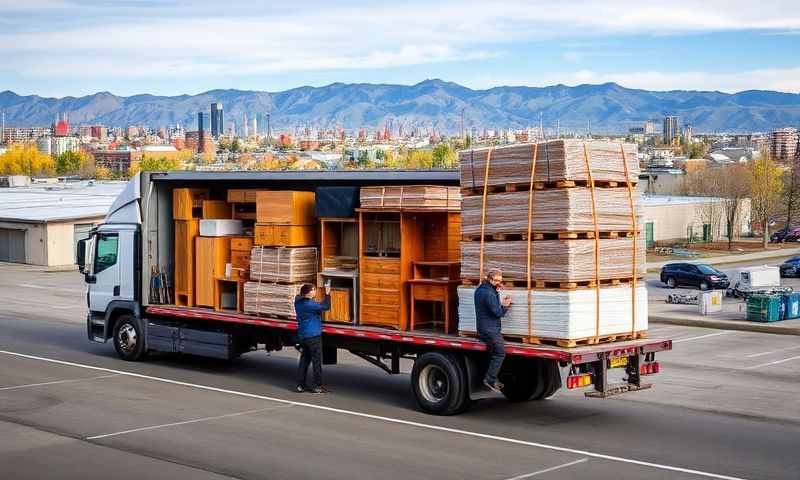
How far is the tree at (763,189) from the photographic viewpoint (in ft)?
251

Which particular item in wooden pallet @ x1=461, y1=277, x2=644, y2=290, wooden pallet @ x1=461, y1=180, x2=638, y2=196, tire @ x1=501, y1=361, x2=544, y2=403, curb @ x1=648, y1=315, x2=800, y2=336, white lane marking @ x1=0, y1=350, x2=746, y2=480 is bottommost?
curb @ x1=648, y1=315, x2=800, y2=336

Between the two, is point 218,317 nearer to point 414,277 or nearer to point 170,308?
point 170,308

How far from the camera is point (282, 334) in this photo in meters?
19.1

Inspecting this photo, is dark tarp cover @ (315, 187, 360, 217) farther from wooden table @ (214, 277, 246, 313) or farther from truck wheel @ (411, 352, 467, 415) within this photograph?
truck wheel @ (411, 352, 467, 415)

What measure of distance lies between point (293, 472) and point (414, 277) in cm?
484

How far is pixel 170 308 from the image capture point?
20.7 meters

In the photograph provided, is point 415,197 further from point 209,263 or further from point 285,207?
point 209,263

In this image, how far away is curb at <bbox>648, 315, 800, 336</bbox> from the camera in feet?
102

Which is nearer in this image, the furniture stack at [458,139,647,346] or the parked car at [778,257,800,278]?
the furniture stack at [458,139,647,346]

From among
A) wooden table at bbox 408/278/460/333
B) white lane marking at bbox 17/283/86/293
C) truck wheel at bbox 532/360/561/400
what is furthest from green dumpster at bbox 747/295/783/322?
white lane marking at bbox 17/283/86/293

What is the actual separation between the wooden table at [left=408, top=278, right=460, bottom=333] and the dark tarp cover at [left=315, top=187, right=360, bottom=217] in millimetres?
1774

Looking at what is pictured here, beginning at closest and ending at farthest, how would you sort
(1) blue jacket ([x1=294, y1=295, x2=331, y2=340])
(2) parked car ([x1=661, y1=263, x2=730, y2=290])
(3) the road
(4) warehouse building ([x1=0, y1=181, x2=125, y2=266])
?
(3) the road → (1) blue jacket ([x1=294, y1=295, x2=331, y2=340]) → (2) parked car ([x1=661, y1=263, x2=730, y2=290]) → (4) warehouse building ([x1=0, y1=181, x2=125, y2=266])

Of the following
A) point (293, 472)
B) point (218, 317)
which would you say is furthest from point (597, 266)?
point (218, 317)

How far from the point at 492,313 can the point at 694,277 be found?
3497 cm
